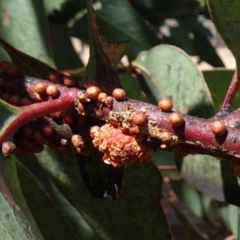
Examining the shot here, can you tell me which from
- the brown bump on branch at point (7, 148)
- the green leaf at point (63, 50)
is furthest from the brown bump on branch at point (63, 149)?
the green leaf at point (63, 50)

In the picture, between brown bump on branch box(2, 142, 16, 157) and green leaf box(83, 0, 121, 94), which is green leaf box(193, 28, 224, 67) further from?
brown bump on branch box(2, 142, 16, 157)

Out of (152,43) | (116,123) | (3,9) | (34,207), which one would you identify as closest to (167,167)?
(152,43)

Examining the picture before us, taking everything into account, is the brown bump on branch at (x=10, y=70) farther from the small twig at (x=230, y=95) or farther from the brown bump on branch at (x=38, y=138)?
the small twig at (x=230, y=95)

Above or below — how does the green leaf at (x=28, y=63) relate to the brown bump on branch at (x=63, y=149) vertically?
above

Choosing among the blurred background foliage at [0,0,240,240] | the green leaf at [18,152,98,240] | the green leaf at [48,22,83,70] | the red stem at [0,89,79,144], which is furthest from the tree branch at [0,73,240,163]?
the green leaf at [48,22,83,70]

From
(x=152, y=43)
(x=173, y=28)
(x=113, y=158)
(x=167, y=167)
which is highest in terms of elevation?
(x=113, y=158)

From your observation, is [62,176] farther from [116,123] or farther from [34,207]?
[116,123]
